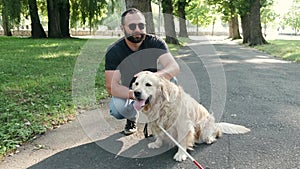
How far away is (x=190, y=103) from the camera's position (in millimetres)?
3629

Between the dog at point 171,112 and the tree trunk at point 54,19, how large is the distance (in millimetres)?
22824

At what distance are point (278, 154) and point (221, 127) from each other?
2.79 ft

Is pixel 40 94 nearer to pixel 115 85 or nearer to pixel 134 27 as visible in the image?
pixel 115 85

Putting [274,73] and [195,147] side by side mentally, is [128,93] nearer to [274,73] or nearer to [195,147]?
[195,147]

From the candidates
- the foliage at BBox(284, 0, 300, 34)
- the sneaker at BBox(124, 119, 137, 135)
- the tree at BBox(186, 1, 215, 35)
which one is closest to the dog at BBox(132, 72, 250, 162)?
the sneaker at BBox(124, 119, 137, 135)

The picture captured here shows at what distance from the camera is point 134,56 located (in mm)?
4090

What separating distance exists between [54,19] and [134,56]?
22.7 metres

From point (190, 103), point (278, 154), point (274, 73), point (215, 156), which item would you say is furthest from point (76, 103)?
point (274, 73)

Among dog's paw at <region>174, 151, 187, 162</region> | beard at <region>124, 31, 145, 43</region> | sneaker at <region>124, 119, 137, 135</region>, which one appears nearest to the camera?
dog's paw at <region>174, 151, 187, 162</region>

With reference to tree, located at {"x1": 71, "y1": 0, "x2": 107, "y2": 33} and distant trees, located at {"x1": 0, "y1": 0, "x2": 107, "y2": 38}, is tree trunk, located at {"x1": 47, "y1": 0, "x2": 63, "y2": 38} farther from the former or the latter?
tree, located at {"x1": 71, "y1": 0, "x2": 107, "y2": 33}

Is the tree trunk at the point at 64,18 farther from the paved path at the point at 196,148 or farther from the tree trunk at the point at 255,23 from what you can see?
the paved path at the point at 196,148

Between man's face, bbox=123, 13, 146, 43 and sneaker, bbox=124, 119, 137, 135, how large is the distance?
1.16m

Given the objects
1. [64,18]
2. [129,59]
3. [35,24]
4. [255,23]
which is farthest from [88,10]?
[129,59]

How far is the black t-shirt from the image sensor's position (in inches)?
158
